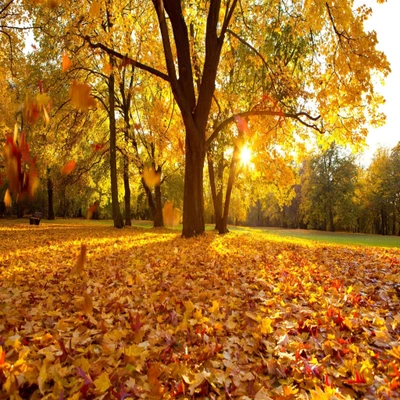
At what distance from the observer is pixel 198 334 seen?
8.94 feet

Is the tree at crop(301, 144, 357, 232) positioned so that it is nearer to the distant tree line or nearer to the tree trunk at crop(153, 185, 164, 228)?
the distant tree line

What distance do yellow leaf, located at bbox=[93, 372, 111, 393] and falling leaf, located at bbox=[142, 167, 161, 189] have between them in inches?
737

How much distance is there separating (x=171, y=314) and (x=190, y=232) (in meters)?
6.80

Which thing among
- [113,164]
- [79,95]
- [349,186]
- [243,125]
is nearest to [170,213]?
[113,164]

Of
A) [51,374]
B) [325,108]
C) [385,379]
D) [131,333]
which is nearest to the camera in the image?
[51,374]

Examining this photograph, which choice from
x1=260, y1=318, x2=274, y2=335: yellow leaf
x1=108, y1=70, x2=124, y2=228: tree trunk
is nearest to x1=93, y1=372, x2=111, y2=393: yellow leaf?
x1=260, y1=318, x2=274, y2=335: yellow leaf

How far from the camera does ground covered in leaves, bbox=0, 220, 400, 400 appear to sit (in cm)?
202

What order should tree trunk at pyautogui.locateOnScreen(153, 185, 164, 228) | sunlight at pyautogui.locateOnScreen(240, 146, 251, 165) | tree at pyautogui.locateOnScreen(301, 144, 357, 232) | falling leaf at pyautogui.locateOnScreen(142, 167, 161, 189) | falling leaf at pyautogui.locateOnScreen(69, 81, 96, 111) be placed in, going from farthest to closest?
1. tree at pyautogui.locateOnScreen(301, 144, 357, 232)
2. tree trunk at pyautogui.locateOnScreen(153, 185, 164, 228)
3. falling leaf at pyautogui.locateOnScreen(142, 167, 161, 189)
4. sunlight at pyautogui.locateOnScreen(240, 146, 251, 165)
5. falling leaf at pyautogui.locateOnScreen(69, 81, 96, 111)

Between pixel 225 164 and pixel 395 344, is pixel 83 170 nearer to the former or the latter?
pixel 225 164

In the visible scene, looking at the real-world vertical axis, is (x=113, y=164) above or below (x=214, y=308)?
above

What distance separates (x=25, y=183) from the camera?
5.32 meters

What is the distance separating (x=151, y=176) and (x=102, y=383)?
18.8 m

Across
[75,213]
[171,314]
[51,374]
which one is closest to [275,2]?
[171,314]

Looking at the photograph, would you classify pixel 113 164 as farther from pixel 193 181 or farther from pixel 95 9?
pixel 95 9
